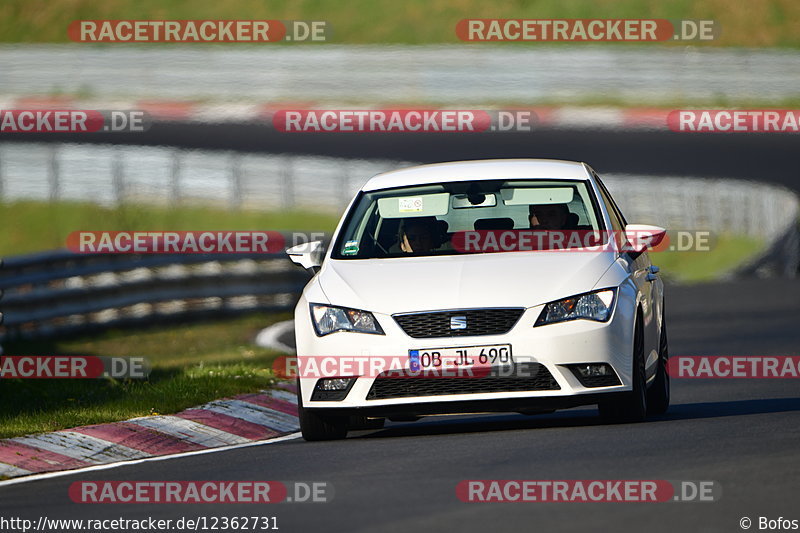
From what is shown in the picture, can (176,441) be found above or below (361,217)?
below

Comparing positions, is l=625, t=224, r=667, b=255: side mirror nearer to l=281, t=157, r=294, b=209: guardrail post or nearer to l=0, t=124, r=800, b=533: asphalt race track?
l=0, t=124, r=800, b=533: asphalt race track

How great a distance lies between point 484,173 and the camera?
1129cm

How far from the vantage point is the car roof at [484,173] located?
442 inches

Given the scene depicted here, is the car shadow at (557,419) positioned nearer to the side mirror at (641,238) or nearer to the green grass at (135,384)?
the side mirror at (641,238)

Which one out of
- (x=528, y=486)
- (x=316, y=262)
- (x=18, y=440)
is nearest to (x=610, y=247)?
(x=316, y=262)

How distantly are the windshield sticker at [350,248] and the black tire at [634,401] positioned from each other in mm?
1836

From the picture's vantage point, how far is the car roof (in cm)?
1123

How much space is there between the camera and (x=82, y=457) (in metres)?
10.2

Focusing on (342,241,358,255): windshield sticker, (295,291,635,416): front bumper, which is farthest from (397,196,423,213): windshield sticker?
(295,291,635,416): front bumper

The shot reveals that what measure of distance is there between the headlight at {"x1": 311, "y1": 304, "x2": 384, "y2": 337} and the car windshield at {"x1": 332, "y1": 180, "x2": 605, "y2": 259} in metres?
0.67

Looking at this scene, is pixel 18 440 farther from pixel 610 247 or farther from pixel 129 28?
pixel 129 28

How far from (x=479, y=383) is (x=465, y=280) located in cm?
61

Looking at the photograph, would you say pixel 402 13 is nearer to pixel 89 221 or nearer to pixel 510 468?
pixel 89 221

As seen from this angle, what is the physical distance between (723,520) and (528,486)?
49.4 inches
